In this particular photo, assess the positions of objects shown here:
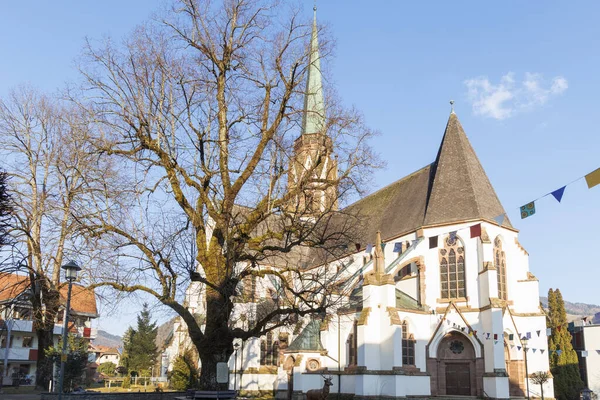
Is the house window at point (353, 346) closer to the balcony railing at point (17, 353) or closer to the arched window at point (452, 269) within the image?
the arched window at point (452, 269)

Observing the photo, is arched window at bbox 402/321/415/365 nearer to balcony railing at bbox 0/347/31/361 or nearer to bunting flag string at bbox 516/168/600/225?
bunting flag string at bbox 516/168/600/225

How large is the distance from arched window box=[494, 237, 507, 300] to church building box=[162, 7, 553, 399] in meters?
0.06

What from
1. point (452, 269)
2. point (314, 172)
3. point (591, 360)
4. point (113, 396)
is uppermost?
point (314, 172)

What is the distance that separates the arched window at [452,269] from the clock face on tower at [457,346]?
97.0 inches

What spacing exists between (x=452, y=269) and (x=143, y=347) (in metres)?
44.8

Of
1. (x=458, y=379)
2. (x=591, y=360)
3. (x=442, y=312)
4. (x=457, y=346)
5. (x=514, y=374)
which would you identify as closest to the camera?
(x=514, y=374)

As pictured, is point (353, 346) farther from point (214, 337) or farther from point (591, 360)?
point (591, 360)

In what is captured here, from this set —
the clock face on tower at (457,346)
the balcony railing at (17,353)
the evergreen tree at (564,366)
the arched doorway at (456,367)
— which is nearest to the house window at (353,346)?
the arched doorway at (456,367)

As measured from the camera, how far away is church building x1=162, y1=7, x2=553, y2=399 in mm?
28781

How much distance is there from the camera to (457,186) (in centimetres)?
3297

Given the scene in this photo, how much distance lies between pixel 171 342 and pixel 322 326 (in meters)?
18.6

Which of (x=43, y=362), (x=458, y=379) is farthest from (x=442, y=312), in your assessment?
(x=43, y=362)

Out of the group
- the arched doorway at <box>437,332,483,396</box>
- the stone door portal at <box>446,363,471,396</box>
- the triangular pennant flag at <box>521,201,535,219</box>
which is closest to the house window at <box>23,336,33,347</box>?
the arched doorway at <box>437,332,483,396</box>

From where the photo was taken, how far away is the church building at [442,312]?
28.8m
